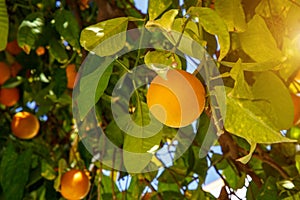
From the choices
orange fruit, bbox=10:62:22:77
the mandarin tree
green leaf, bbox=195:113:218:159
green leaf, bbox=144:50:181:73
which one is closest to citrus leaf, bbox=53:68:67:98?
the mandarin tree

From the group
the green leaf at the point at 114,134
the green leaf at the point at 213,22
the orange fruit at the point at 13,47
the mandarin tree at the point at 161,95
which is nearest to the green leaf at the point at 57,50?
the mandarin tree at the point at 161,95

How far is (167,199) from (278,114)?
37 centimetres

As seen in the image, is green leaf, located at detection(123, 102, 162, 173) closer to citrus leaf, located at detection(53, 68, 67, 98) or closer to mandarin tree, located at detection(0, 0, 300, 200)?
mandarin tree, located at detection(0, 0, 300, 200)

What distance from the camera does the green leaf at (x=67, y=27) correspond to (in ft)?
2.76

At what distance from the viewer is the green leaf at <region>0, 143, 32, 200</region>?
1009 mm

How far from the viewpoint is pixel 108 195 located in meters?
0.94

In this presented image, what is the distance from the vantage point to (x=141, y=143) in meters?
0.60

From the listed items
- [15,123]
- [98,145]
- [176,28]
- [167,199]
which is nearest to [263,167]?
[167,199]

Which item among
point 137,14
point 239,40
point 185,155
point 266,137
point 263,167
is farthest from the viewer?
point 137,14

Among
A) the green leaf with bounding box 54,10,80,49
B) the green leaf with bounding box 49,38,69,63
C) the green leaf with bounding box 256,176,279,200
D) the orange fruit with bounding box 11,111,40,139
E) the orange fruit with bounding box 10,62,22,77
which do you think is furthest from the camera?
the orange fruit with bounding box 10,62,22,77

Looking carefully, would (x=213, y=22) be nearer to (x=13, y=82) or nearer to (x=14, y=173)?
(x=14, y=173)

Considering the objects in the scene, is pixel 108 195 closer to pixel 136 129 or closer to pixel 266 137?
pixel 136 129

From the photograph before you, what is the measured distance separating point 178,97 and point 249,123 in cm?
7

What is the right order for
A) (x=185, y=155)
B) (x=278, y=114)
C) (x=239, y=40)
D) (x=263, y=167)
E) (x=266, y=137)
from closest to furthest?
1. (x=266, y=137)
2. (x=278, y=114)
3. (x=239, y=40)
4. (x=263, y=167)
5. (x=185, y=155)
